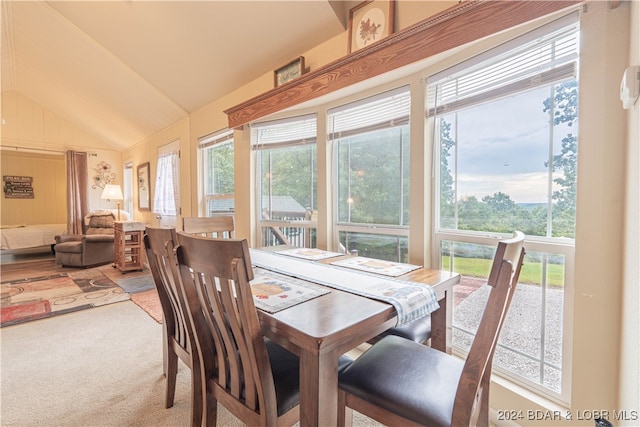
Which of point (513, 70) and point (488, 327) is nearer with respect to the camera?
point (488, 327)

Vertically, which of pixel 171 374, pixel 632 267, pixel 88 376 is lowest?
pixel 88 376

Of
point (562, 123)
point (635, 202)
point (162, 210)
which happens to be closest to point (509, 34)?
point (562, 123)

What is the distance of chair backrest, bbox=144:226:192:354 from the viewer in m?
1.08

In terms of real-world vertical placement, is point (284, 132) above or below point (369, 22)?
below

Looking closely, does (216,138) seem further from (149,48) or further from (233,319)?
(233,319)

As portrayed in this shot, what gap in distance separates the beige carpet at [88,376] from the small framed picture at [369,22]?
223 centimetres

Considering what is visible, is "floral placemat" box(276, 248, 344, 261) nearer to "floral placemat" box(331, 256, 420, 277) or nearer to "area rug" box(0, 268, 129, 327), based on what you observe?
"floral placemat" box(331, 256, 420, 277)

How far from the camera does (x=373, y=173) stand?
2.18m

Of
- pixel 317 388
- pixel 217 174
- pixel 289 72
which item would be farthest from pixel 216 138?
pixel 317 388

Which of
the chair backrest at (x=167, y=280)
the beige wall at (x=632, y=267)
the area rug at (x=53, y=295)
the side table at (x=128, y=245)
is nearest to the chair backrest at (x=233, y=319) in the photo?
the chair backrest at (x=167, y=280)

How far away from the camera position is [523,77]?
1392mm

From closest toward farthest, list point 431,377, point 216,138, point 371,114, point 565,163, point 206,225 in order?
1. point 431,377
2. point 565,163
3. point 371,114
4. point 206,225
5. point 216,138

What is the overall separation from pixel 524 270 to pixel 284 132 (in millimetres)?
2168

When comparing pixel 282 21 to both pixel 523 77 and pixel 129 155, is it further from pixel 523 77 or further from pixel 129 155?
pixel 129 155
